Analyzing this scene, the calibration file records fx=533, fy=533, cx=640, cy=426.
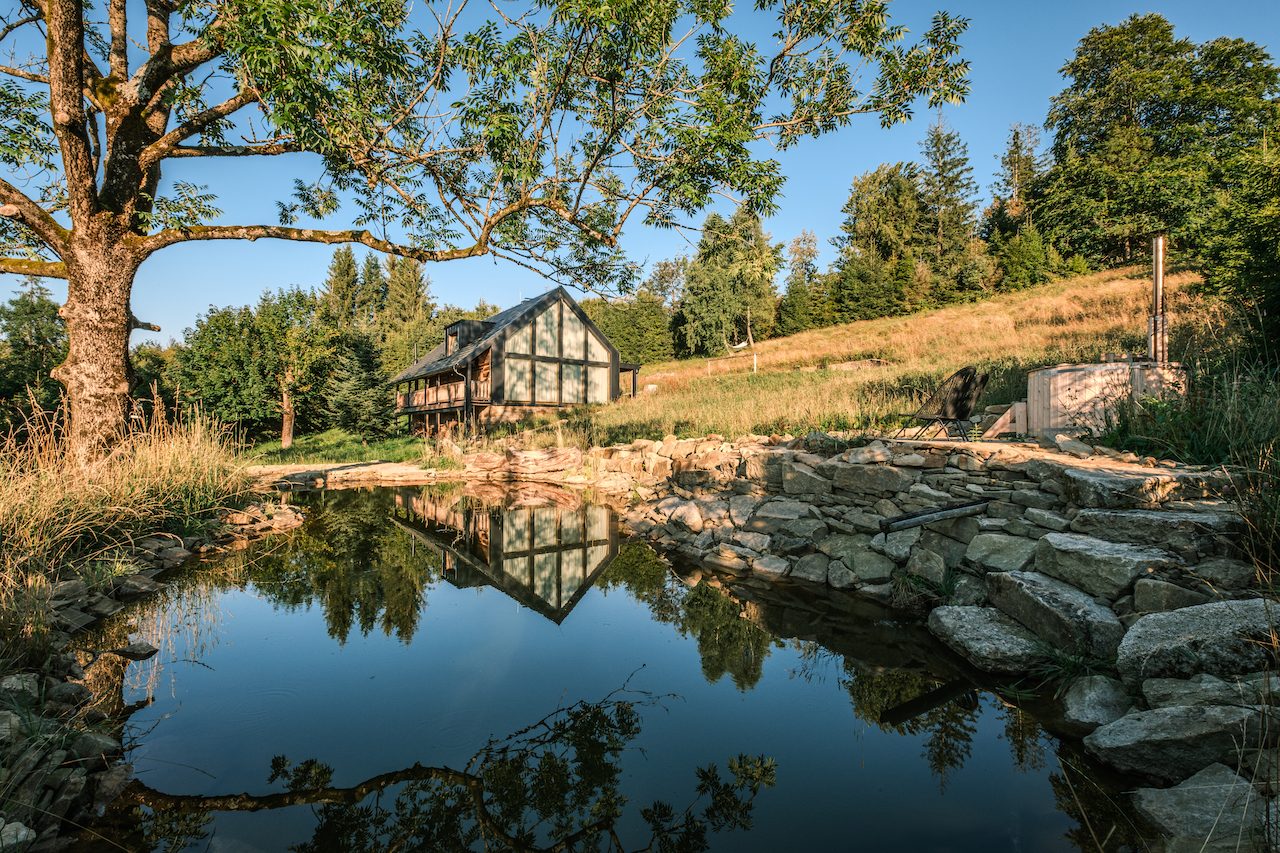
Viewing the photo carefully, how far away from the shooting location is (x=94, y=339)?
599 cm

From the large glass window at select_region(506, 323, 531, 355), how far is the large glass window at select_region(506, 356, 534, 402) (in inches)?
17.7

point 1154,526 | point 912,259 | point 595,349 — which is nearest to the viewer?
point 1154,526

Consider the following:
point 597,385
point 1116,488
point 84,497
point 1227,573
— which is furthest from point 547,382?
point 1227,573

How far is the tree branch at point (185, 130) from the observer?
6.41 metres

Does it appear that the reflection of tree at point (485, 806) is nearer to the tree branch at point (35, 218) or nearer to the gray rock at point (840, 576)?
the gray rock at point (840, 576)

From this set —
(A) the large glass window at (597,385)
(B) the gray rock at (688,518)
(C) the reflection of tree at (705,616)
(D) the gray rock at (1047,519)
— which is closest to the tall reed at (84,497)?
(C) the reflection of tree at (705,616)

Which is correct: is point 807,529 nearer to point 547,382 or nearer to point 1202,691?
point 1202,691

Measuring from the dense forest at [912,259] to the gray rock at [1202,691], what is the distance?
4.91 m

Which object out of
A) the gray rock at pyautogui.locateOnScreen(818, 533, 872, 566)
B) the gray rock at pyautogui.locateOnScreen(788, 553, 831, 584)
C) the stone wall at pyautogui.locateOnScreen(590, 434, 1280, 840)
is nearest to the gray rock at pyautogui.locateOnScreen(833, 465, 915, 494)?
the stone wall at pyautogui.locateOnScreen(590, 434, 1280, 840)

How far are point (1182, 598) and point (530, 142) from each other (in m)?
7.13

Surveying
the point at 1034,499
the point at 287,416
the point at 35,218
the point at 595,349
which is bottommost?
the point at 1034,499

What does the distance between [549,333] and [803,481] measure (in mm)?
18877

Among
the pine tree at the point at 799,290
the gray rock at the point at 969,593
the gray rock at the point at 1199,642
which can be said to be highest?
the pine tree at the point at 799,290

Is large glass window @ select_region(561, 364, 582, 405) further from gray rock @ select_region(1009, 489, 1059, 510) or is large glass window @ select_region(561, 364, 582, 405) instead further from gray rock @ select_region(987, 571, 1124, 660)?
gray rock @ select_region(987, 571, 1124, 660)
